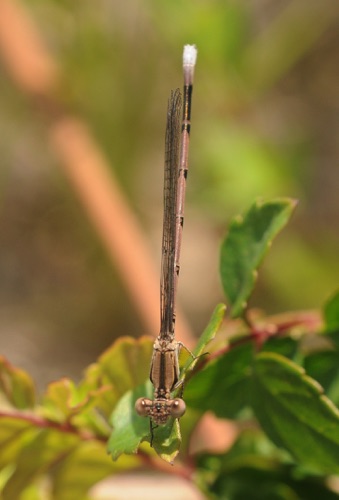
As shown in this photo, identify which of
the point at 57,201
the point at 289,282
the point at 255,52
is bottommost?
the point at 289,282

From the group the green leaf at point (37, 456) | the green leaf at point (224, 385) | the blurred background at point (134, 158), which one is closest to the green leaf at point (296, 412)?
the green leaf at point (224, 385)

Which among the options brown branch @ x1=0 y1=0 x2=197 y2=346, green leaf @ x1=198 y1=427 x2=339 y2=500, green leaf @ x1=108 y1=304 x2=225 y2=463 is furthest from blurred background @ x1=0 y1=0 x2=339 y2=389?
green leaf @ x1=108 y1=304 x2=225 y2=463

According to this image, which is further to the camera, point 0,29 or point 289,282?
point 289,282

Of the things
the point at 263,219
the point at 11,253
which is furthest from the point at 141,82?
the point at 263,219

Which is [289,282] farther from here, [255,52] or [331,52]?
[331,52]

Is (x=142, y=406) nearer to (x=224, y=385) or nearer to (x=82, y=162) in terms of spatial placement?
(x=224, y=385)

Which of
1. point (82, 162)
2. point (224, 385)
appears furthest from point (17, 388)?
point (82, 162)
